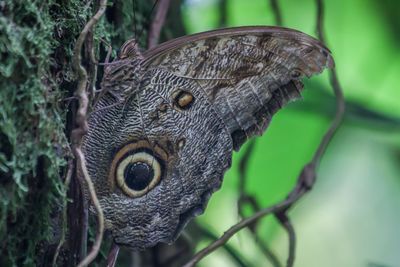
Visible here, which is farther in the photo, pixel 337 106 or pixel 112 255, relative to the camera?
pixel 337 106

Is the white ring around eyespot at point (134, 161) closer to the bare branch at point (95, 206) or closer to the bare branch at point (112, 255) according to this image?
the bare branch at point (112, 255)

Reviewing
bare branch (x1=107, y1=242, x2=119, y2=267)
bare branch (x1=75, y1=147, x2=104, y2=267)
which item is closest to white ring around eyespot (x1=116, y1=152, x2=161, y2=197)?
bare branch (x1=107, y1=242, x2=119, y2=267)

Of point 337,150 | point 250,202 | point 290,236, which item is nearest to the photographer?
point 290,236

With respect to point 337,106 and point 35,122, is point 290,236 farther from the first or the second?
point 35,122

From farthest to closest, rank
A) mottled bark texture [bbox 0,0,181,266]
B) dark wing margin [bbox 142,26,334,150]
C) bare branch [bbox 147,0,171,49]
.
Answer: bare branch [bbox 147,0,171,49]
dark wing margin [bbox 142,26,334,150]
mottled bark texture [bbox 0,0,181,266]

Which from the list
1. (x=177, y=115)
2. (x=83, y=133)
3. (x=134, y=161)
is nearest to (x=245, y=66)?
(x=177, y=115)

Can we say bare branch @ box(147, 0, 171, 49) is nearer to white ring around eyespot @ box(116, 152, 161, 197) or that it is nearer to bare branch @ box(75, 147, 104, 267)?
white ring around eyespot @ box(116, 152, 161, 197)

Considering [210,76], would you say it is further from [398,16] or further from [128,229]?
[398,16]

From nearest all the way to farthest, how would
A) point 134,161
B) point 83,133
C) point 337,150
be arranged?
point 83,133 → point 134,161 → point 337,150
